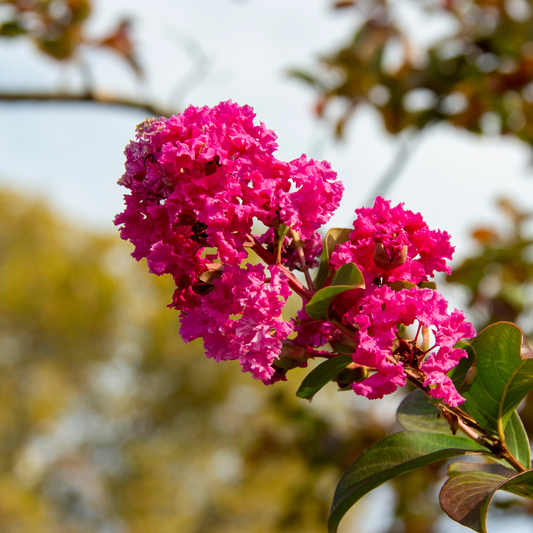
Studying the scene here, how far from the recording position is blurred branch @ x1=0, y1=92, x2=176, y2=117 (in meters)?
3.05

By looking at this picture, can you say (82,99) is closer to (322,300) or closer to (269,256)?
(269,256)

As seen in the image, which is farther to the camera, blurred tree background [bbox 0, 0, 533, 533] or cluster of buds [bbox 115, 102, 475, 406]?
blurred tree background [bbox 0, 0, 533, 533]

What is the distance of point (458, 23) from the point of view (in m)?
3.45

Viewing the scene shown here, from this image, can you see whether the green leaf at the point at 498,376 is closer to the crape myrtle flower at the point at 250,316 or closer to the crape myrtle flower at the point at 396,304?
the crape myrtle flower at the point at 396,304

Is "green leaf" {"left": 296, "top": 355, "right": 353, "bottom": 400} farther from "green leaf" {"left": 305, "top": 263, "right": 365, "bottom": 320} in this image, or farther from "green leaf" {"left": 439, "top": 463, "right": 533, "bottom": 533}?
"green leaf" {"left": 439, "top": 463, "right": 533, "bottom": 533}

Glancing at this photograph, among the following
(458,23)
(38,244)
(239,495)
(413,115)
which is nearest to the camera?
(413,115)

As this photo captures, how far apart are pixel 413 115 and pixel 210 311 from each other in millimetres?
2813

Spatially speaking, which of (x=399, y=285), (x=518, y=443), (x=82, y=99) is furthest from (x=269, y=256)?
(x=82, y=99)

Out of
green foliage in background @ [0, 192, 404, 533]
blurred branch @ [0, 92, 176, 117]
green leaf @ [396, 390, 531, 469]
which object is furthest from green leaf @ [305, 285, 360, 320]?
green foliage in background @ [0, 192, 404, 533]

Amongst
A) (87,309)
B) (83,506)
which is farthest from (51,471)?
(87,309)

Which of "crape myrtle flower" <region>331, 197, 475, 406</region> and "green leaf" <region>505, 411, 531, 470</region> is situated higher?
"crape myrtle flower" <region>331, 197, 475, 406</region>

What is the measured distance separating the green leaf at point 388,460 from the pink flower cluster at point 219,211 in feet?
0.99

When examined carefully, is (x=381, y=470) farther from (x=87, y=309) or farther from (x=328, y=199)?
(x=87, y=309)

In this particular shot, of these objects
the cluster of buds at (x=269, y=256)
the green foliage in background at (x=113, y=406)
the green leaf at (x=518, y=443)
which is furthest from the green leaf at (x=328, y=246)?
the green foliage in background at (x=113, y=406)
